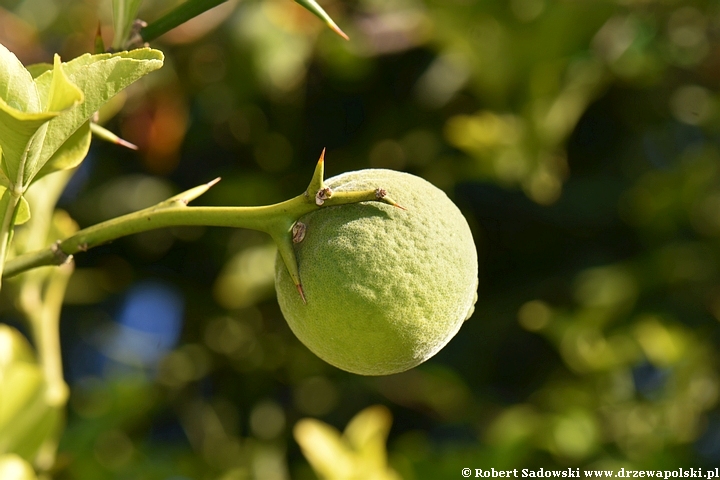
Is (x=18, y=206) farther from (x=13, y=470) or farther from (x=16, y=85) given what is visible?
(x=13, y=470)

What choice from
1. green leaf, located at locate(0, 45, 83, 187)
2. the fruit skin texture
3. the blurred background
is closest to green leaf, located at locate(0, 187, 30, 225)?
green leaf, located at locate(0, 45, 83, 187)

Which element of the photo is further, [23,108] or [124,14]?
[124,14]

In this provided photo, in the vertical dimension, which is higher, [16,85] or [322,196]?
[16,85]

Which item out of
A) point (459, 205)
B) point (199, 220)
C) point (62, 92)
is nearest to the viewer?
point (62, 92)

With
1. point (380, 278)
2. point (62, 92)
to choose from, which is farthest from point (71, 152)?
point (380, 278)

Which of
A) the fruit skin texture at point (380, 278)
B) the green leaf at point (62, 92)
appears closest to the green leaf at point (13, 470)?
the fruit skin texture at point (380, 278)

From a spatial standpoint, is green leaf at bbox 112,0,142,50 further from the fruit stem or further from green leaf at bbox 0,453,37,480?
green leaf at bbox 0,453,37,480
